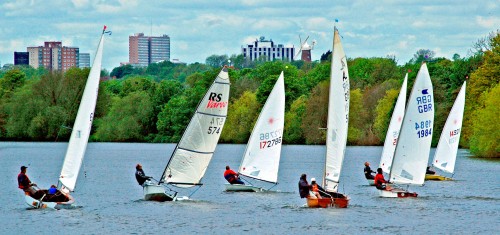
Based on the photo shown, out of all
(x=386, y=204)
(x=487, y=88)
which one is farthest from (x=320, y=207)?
(x=487, y=88)

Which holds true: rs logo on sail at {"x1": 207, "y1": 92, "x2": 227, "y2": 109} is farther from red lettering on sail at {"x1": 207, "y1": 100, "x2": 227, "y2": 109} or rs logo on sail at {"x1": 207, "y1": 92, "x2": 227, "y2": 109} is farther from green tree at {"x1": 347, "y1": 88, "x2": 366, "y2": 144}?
green tree at {"x1": 347, "y1": 88, "x2": 366, "y2": 144}

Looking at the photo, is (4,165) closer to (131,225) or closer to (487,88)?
(487,88)

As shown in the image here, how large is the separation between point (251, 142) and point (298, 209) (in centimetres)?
811

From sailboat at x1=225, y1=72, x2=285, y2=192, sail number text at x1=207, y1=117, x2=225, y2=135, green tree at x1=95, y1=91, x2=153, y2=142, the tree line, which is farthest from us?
green tree at x1=95, y1=91, x2=153, y2=142

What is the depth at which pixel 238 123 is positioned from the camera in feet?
500

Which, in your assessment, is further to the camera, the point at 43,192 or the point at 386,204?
the point at 386,204

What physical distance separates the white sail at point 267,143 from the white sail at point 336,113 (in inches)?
464

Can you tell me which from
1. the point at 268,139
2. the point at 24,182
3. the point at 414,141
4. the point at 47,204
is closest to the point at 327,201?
the point at 414,141

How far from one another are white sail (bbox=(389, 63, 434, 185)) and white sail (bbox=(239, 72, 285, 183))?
22.4 feet

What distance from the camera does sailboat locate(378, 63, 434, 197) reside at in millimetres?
55812

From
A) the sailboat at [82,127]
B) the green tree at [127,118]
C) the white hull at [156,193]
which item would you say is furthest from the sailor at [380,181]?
the green tree at [127,118]

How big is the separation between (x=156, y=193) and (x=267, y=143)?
8.95 meters

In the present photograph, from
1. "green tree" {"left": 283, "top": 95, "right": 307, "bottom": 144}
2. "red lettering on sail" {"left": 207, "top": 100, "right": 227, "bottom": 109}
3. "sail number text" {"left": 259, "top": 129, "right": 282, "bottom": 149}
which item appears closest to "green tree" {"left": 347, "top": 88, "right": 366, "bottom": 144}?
"green tree" {"left": 283, "top": 95, "right": 307, "bottom": 144}

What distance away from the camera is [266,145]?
60.7 metres
